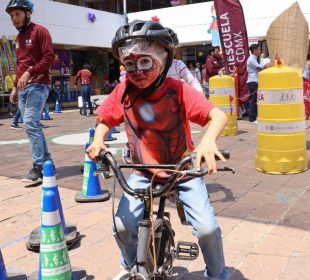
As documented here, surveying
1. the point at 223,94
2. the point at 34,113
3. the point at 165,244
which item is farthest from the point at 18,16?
the point at 223,94

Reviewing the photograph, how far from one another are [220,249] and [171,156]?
0.62m

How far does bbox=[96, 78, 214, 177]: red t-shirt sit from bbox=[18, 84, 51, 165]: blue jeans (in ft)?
9.45

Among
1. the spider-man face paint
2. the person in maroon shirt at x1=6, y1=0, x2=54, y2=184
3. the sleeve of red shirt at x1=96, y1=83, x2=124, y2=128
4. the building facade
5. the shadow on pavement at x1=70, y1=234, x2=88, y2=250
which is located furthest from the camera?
the building facade

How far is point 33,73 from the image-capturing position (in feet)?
17.1

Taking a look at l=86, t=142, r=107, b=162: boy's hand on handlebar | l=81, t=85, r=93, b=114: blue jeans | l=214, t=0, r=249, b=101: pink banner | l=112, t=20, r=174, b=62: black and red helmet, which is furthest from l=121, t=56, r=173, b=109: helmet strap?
l=81, t=85, r=93, b=114: blue jeans

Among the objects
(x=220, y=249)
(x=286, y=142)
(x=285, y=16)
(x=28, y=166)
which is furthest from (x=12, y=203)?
(x=285, y=16)

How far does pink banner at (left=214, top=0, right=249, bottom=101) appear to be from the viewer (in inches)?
460

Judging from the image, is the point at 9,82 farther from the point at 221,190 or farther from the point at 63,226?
the point at 63,226

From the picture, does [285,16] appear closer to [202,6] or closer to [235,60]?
[235,60]

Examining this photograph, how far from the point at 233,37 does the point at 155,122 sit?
32.8ft

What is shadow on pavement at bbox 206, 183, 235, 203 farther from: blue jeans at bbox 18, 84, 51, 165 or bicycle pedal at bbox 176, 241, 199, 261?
blue jeans at bbox 18, 84, 51, 165

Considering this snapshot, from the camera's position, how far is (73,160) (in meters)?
6.91

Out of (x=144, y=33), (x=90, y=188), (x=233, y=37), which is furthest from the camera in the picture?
(x=233, y=37)

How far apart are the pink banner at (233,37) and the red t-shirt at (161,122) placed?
31.3 feet
